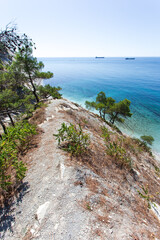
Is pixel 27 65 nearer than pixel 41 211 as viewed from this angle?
No

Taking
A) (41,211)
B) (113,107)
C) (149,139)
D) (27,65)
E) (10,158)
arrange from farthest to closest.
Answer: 1. (113,107)
2. (149,139)
3. (27,65)
4. (10,158)
5. (41,211)

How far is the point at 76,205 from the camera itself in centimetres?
383

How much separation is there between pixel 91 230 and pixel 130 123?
3638 centimetres

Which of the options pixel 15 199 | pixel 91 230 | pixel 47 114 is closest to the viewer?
pixel 91 230

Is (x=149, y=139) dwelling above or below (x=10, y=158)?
below

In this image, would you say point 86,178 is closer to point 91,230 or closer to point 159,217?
point 91,230

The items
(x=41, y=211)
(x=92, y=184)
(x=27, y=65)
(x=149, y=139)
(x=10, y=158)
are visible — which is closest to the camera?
(x=41, y=211)

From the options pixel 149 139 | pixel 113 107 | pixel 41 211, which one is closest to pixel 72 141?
pixel 41 211

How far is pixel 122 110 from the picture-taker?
2816 centimetres

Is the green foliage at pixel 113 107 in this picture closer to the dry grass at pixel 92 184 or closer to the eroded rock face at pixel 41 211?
the dry grass at pixel 92 184

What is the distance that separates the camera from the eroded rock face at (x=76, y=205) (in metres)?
3.29

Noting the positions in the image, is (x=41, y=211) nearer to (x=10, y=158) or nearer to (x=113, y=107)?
(x=10, y=158)

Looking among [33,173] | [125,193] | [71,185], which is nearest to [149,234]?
[125,193]

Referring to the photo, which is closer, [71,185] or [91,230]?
[91,230]
